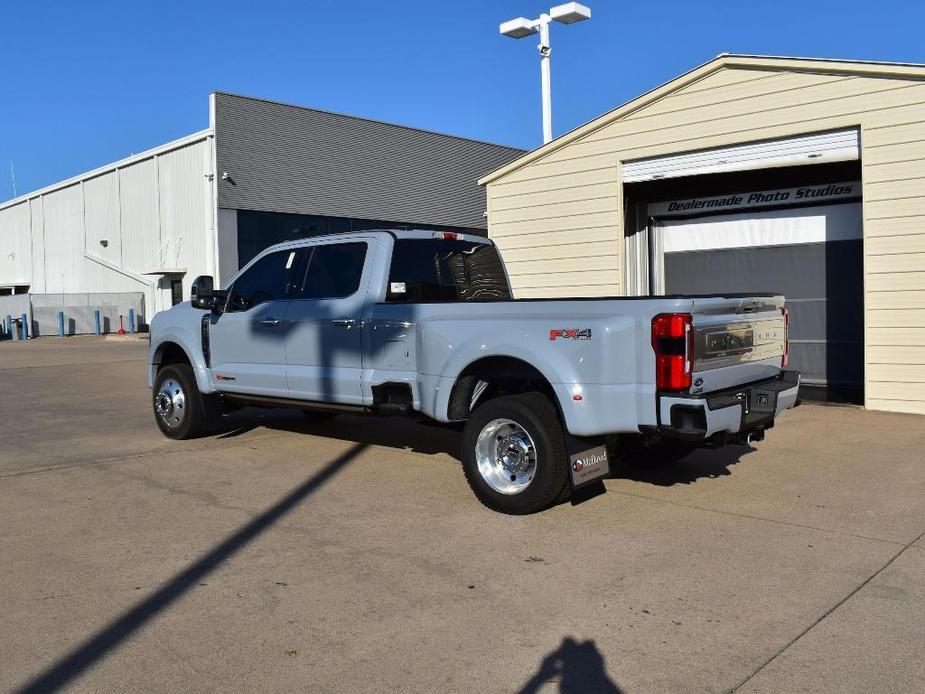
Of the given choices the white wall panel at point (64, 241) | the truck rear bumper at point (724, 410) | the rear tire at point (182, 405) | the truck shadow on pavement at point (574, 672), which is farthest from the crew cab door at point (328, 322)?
the white wall panel at point (64, 241)

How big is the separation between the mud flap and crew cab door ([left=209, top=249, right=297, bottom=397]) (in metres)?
3.19

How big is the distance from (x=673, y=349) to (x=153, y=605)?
3.24 meters

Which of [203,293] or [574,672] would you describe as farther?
[203,293]

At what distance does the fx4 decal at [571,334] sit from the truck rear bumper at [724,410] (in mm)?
635

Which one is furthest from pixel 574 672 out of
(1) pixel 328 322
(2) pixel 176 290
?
(2) pixel 176 290

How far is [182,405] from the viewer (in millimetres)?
9133

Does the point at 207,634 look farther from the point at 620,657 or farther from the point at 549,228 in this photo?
the point at 549,228

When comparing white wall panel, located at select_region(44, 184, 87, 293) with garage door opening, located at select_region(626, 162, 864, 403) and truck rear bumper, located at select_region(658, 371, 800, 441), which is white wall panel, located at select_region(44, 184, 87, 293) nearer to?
garage door opening, located at select_region(626, 162, 864, 403)

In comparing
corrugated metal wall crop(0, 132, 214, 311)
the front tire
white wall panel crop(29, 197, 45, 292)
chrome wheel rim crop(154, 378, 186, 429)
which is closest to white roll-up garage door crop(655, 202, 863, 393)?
the front tire

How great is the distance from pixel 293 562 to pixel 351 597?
70cm

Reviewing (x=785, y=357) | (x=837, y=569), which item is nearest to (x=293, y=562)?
(x=837, y=569)

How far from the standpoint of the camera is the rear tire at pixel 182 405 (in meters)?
9.00

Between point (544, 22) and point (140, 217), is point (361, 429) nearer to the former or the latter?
point (544, 22)

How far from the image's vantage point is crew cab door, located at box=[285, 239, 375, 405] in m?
7.31
